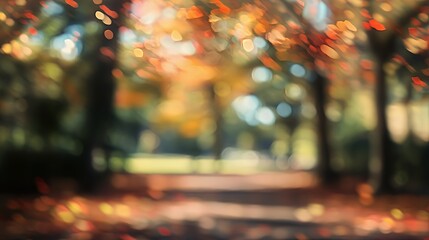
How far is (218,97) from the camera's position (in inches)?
191

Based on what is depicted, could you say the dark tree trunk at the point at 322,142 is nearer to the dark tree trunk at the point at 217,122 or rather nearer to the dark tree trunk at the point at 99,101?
the dark tree trunk at the point at 217,122

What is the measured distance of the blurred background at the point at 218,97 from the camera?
14.7 ft

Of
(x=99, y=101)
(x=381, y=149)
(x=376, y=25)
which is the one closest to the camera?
(x=376, y=25)

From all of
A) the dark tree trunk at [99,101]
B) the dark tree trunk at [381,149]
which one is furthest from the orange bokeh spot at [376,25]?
the dark tree trunk at [99,101]

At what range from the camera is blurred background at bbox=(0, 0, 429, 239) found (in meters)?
4.49

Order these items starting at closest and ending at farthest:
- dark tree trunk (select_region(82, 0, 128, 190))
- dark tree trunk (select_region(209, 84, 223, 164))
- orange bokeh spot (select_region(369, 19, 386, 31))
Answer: orange bokeh spot (select_region(369, 19, 386, 31)) < dark tree trunk (select_region(82, 0, 128, 190)) < dark tree trunk (select_region(209, 84, 223, 164))

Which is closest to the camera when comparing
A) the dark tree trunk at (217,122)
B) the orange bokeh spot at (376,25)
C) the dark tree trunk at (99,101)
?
the orange bokeh spot at (376,25)

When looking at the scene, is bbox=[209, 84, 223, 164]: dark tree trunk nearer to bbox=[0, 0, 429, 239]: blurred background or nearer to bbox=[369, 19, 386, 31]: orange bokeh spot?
bbox=[0, 0, 429, 239]: blurred background

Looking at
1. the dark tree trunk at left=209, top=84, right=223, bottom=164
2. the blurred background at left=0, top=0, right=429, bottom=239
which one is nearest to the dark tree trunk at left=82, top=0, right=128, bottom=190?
the blurred background at left=0, top=0, right=429, bottom=239

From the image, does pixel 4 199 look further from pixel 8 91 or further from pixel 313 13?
pixel 313 13

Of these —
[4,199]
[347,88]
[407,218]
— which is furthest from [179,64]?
[407,218]

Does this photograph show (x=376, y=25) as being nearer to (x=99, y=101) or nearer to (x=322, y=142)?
(x=322, y=142)

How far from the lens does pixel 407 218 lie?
4840 millimetres

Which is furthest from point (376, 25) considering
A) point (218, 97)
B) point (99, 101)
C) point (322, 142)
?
point (99, 101)
